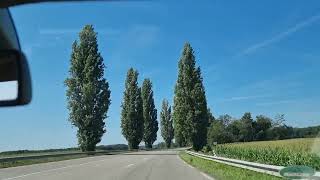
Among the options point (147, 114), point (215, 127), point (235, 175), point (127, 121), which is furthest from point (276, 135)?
point (235, 175)

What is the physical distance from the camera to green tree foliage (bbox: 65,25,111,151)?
7525 cm

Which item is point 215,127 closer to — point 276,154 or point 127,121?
point 127,121

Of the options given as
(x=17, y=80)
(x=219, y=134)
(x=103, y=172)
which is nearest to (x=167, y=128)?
(x=219, y=134)

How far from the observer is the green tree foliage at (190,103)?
77188 millimetres

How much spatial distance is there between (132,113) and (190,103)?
33784 millimetres

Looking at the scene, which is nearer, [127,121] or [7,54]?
[7,54]

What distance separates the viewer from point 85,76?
3039 inches

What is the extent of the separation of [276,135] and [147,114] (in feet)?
93.3

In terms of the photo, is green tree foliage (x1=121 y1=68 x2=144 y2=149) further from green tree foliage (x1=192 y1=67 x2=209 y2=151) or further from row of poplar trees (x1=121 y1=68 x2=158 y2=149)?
green tree foliage (x1=192 y1=67 x2=209 y2=151)

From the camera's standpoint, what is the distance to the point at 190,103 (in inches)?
3162

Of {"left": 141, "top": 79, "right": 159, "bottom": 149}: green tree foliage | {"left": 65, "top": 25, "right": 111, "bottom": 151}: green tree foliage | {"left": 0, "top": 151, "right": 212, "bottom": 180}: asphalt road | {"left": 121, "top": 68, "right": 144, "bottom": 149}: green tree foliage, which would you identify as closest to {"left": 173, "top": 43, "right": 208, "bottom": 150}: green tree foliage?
{"left": 65, "top": 25, "right": 111, "bottom": 151}: green tree foliage

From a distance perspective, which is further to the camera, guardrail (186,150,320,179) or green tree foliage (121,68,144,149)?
green tree foliage (121,68,144,149)

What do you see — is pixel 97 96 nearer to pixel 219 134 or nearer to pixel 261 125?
pixel 219 134

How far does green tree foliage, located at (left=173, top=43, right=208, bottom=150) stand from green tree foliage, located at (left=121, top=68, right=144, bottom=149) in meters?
27.5
